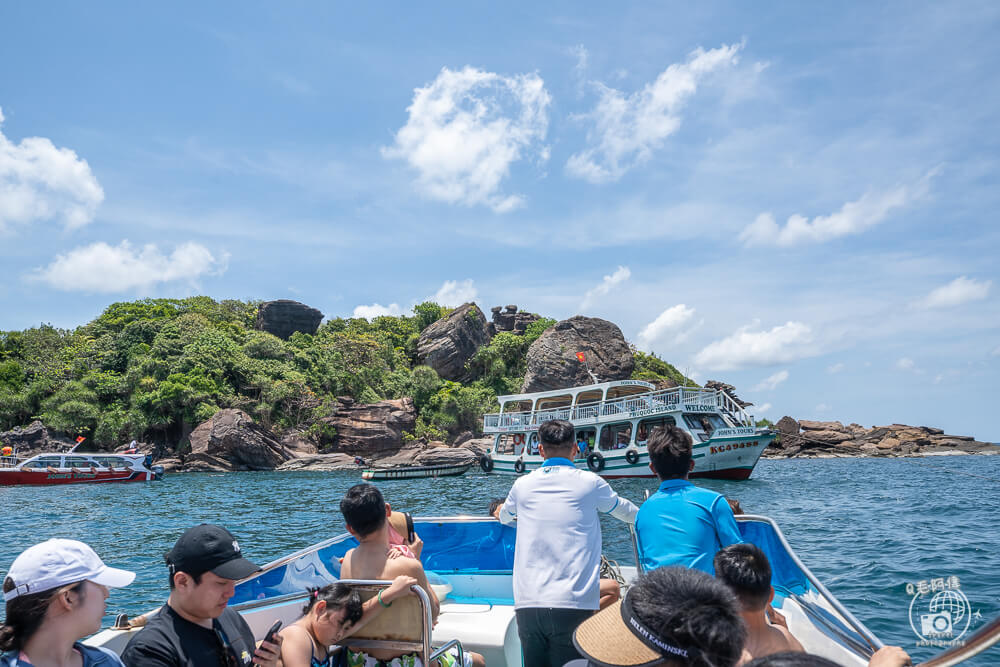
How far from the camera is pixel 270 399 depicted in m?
44.3

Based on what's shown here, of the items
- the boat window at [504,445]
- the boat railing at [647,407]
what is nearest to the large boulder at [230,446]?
the boat window at [504,445]

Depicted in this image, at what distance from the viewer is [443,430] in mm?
47781

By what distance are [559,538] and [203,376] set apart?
1780 inches

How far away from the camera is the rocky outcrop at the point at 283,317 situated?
62.0m

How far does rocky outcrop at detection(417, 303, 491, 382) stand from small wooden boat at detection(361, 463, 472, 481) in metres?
19.5

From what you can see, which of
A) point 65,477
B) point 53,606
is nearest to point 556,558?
point 53,606

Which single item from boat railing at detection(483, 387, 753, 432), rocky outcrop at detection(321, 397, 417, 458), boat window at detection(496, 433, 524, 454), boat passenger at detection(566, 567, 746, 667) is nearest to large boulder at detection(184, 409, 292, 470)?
rocky outcrop at detection(321, 397, 417, 458)

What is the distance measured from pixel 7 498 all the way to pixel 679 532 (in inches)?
1142

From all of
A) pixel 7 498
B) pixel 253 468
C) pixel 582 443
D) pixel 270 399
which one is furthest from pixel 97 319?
pixel 582 443

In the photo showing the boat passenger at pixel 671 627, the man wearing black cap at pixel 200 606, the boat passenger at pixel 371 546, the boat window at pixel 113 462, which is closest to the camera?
the boat passenger at pixel 671 627

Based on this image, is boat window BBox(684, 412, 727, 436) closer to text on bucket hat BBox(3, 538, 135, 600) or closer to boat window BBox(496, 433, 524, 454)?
boat window BBox(496, 433, 524, 454)

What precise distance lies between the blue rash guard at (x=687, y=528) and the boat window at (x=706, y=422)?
25.8 meters

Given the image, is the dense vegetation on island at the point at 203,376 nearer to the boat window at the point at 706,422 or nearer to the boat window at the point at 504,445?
the boat window at the point at 504,445

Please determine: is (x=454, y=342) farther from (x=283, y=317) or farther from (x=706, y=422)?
(x=706, y=422)
